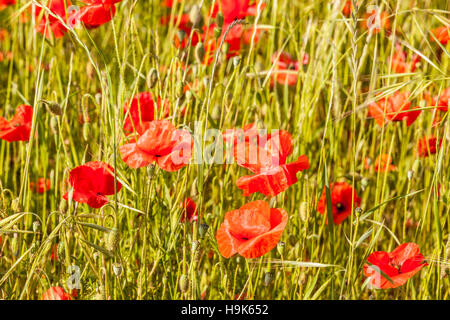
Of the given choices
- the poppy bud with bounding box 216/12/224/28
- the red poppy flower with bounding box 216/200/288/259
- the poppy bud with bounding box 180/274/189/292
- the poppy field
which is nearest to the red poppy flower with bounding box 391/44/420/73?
the poppy field

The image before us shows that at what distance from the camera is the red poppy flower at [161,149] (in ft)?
2.19

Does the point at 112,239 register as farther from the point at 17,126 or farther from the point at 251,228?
the point at 17,126

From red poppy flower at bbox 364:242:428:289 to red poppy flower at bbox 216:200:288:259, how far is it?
0.50 feet

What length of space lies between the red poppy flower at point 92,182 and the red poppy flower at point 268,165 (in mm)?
174

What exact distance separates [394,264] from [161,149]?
0.36 meters

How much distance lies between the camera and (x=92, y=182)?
70 cm

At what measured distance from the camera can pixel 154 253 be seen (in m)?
0.80

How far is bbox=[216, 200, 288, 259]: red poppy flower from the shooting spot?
639 mm

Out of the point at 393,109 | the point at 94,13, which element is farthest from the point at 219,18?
the point at 393,109

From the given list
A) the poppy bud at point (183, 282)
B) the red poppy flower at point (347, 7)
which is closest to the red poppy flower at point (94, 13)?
the poppy bud at point (183, 282)

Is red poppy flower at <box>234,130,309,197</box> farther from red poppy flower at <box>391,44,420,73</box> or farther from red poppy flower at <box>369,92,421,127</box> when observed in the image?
red poppy flower at <box>391,44,420,73</box>

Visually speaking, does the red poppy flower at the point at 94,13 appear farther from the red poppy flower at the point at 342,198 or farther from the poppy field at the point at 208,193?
the red poppy flower at the point at 342,198
